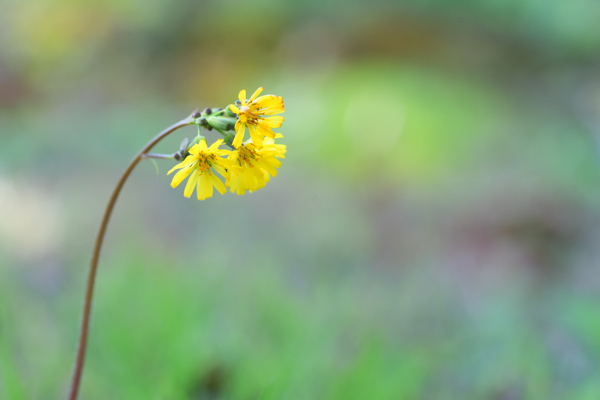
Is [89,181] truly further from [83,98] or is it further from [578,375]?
[83,98]

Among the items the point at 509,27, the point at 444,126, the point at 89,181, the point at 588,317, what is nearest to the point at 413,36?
the point at 509,27

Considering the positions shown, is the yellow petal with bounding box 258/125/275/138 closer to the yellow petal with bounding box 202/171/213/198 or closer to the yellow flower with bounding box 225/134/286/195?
the yellow flower with bounding box 225/134/286/195

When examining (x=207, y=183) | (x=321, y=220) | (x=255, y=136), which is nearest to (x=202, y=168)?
(x=207, y=183)

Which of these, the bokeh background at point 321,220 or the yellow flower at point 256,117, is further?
the bokeh background at point 321,220

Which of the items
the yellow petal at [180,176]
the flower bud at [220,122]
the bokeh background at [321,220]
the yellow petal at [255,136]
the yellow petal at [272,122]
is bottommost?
the yellow petal at [180,176]

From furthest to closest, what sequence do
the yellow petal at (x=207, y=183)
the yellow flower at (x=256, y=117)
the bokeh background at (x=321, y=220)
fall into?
the bokeh background at (x=321, y=220) → the yellow petal at (x=207, y=183) → the yellow flower at (x=256, y=117)

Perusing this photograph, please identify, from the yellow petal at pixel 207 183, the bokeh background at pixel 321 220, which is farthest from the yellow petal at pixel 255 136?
the bokeh background at pixel 321 220

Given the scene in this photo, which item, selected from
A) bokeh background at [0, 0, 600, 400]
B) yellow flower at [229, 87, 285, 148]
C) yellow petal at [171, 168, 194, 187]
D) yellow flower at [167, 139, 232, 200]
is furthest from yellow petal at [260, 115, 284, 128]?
bokeh background at [0, 0, 600, 400]

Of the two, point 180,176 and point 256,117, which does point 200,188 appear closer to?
point 180,176

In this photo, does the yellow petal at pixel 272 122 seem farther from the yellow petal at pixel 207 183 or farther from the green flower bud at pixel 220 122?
the yellow petal at pixel 207 183
